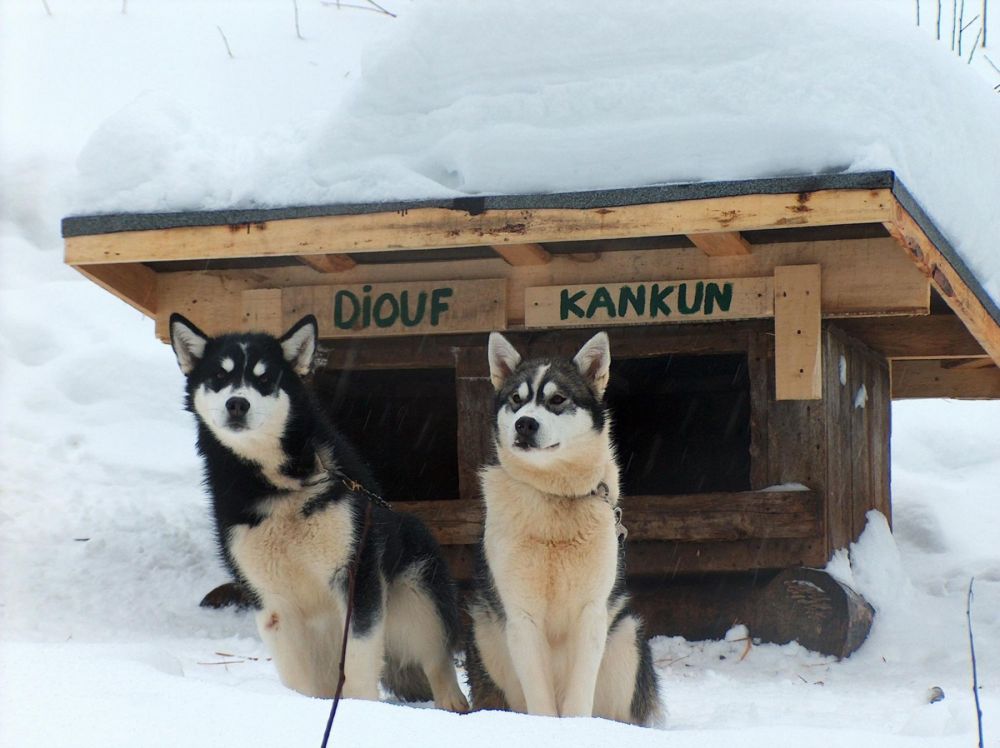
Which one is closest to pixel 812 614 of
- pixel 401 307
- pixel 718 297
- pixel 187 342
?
A: pixel 718 297

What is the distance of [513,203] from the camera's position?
650 cm

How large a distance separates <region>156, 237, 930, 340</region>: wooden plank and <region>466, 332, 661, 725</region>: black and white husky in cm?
180

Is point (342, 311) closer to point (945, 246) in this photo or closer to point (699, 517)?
point (699, 517)

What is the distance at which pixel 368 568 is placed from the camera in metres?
5.29

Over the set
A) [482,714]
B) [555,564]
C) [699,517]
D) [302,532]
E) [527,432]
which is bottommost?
[482,714]

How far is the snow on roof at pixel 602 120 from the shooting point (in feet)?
21.3

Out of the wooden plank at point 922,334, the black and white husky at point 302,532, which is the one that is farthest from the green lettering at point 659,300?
the black and white husky at point 302,532

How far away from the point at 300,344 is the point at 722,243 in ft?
8.04

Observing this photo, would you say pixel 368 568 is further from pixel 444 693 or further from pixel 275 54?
pixel 275 54

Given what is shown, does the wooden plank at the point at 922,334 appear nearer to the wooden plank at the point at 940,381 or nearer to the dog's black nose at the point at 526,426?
the wooden plank at the point at 940,381

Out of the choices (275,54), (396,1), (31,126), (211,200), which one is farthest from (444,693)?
(396,1)

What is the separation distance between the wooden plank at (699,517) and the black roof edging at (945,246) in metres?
1.46

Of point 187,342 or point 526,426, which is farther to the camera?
point 187,342

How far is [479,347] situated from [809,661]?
2.63m
